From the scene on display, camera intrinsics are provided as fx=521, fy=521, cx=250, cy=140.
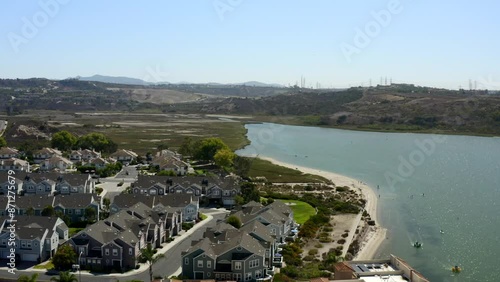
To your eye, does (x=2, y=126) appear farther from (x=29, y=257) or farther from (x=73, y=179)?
(x=29, y=257)

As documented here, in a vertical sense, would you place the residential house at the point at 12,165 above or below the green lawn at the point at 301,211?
above

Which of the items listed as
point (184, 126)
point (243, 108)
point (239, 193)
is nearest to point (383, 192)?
point (239, 193)

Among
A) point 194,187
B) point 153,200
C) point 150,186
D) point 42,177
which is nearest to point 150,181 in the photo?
point 150,186

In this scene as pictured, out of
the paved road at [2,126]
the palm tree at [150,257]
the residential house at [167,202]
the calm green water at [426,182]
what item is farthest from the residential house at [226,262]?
the paved road at [2,126]

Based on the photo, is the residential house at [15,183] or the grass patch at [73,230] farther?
the residential house at [15,183]

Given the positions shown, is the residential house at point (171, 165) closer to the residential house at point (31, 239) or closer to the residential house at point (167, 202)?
the residential house at point (167, 202)
